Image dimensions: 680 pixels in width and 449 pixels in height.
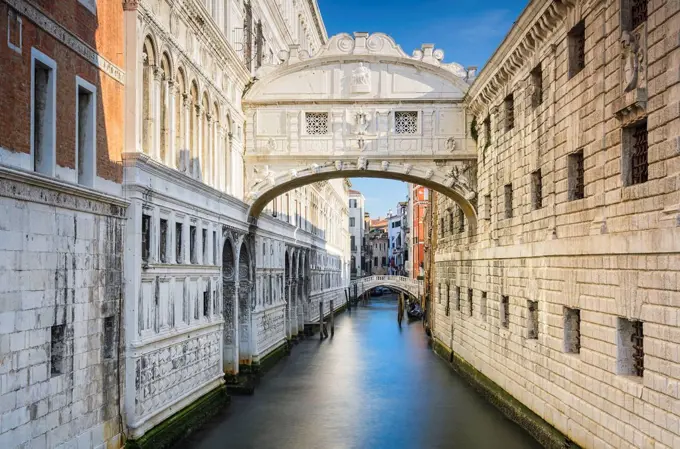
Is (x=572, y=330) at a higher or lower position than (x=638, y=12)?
lower

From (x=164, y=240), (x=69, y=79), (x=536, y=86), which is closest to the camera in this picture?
(x=69, y=79)

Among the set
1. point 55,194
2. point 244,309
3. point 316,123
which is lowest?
point 244,309

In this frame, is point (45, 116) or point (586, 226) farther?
point (586, 226)

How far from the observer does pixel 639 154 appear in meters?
9.40

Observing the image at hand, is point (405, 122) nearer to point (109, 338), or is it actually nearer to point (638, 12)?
point (638, 12)

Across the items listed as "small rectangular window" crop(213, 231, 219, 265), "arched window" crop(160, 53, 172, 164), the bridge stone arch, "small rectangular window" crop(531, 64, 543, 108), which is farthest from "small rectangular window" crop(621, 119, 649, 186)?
the bridge stone arch

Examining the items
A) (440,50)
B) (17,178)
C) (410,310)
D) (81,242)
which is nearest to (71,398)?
(81,242)

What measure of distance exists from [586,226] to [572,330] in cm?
179

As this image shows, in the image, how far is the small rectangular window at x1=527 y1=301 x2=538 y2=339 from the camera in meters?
13.7

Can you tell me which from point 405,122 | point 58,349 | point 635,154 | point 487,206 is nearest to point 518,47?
point 487,206

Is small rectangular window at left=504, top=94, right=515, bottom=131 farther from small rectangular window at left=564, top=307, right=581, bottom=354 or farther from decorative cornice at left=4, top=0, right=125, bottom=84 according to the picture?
decorative cornice at left=4, top=0, right=125, bottom=84

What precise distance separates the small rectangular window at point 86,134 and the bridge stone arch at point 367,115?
895cm

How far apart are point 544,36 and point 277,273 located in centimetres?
1400

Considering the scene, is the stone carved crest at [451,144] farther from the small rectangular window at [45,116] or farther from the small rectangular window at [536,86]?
the small rectangular window at [45,116]
